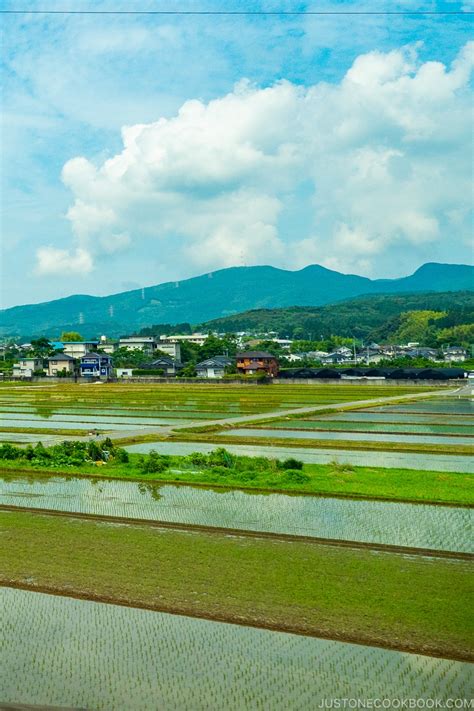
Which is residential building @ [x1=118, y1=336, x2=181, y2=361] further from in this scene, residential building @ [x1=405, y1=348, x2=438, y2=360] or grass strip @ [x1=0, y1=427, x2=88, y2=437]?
grass strip @ [x1=0, y1=427, x2=88, y2=437]

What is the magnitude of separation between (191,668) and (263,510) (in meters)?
8.46

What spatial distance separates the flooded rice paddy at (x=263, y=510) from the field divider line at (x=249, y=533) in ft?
0.70

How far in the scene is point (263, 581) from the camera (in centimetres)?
1277

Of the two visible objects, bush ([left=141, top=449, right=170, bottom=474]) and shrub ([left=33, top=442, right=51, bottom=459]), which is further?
shrub ([left=33, top=442, right=51, bottom=459])

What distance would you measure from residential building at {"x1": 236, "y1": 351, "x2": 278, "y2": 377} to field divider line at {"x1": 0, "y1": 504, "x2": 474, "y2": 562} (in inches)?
2624

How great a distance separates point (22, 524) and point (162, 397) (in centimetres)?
4259

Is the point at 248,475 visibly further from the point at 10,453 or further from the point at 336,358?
the point at 336,358

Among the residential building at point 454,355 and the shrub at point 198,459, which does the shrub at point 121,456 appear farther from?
the residential building at point 454,355

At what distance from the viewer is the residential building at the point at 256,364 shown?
85.6m

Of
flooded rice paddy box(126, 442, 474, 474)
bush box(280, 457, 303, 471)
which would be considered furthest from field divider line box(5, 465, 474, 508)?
bush box(280, 457, 303, 471)

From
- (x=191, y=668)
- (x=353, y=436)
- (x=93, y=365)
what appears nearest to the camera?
(x=191, y=668)

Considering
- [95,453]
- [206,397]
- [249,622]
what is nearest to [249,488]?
[95,453]

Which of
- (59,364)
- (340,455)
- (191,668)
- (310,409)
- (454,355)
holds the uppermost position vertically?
(59,364)

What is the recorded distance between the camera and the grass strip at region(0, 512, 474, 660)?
35.6 feet
